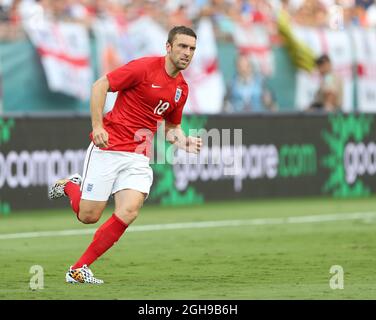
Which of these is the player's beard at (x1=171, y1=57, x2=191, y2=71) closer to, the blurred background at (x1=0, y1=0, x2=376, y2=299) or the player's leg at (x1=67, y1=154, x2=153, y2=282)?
the player's leg at (x1=67, y1=154, x2=153, y2=282)

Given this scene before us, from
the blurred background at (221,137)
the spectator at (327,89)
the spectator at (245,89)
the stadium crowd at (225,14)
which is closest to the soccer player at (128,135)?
the blurred background at (221,137)

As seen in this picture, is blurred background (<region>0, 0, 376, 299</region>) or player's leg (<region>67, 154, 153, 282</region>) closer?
player's leg (<region>67, 154, 153, 282</region>)

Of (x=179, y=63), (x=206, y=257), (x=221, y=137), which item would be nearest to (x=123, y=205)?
(x=179, y=63)

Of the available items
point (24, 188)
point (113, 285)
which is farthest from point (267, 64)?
point (113, 285)

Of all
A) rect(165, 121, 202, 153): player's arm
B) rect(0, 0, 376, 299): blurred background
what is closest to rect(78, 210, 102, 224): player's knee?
rect(0, 0, 376, 299): blurred background

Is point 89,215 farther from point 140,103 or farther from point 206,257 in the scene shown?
point 206,257

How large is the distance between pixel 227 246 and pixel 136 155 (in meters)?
3.59

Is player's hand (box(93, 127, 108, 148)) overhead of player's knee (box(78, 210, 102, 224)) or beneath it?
overhead

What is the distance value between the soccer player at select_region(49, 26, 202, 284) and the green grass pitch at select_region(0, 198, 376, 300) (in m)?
0.64

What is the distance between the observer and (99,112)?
34.4 ft

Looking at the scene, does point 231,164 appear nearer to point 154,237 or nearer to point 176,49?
point 154,237

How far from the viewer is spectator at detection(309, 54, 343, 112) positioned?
2228 cm

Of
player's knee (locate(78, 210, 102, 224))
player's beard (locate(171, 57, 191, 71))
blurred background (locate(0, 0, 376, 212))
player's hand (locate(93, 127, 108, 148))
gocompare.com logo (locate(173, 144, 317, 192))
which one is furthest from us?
gocompare.com logo (locate(173, 144, 317, 192))

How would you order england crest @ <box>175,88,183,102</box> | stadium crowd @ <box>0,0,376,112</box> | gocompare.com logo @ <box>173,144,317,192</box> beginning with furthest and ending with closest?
1. gocompare.com logo @ <box>173,144,317,192</box>
2. stadium crowd @ <box>0,0,376,112</box>
3. england crest @ <box>175,88,183,102</box>
